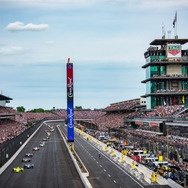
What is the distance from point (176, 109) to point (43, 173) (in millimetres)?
44557

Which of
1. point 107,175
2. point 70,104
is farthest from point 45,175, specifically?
point 70,104

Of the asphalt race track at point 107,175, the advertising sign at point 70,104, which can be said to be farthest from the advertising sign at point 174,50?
the asphalt race track at point 107,175

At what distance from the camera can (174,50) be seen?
345 ft

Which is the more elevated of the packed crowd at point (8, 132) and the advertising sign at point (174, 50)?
the advertising sign at point (174, 50)

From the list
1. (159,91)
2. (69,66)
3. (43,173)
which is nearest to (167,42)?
(159,91)

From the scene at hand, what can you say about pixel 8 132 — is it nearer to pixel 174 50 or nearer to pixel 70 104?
pixel 70 104

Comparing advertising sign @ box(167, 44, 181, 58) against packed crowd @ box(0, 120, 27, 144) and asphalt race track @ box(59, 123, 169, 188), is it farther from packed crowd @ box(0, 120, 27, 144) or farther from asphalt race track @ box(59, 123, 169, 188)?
asphalt race track @ box(59, 123, 169, 188)

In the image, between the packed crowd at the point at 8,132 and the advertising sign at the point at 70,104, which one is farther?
the packed crowd at the point at 8,132

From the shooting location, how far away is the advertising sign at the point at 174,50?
104825 mm

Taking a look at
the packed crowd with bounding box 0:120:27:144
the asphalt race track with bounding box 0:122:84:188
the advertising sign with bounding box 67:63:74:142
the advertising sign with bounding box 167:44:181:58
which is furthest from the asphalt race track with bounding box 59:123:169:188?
the advertising sign with bounding box 167:44:181:58

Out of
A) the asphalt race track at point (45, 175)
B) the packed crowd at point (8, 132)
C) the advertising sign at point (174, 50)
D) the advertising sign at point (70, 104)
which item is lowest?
the asphalt race track at point (45, 175)

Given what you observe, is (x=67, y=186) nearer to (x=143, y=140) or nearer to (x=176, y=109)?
(x=143, y=140)

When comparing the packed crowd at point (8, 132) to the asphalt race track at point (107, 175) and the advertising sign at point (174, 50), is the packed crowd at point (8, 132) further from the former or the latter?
the advertising sign at point (174, 50)

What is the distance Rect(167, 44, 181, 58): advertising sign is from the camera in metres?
105
